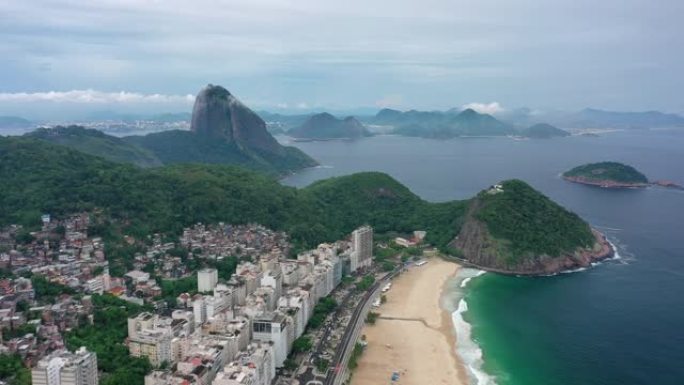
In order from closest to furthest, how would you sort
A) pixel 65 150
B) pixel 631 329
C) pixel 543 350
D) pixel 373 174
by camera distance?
pixel 543 350, pixel 631 329, pixel 65 150, pixel 373 174

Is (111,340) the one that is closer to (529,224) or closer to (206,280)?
(206,280)

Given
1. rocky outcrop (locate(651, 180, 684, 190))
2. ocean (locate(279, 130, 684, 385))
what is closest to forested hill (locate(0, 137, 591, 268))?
ocean (locate(279, 130, 684, 385))

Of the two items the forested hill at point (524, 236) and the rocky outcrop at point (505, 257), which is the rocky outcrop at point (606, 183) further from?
the rocky outcrop at point (505, 257)

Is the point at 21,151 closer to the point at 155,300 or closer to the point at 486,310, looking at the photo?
the point at 155,300

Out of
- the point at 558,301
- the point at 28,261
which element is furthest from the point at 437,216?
the point at 28,261

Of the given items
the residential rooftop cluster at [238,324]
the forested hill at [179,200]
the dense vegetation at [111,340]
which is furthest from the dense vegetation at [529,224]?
the dense vegetation at [111,340]

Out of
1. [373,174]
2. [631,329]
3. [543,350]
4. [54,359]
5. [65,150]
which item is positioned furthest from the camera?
[373,174]
